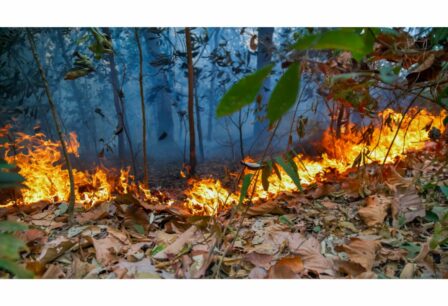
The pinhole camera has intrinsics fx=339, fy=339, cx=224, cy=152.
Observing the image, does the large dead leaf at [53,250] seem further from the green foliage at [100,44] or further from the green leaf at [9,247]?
the green foliage at [100,44]

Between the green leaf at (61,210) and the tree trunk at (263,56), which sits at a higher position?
the tree trunk at (263,56)

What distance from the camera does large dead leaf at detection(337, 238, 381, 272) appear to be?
0.85 m

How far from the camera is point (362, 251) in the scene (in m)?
0.88

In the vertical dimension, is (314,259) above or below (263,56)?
below

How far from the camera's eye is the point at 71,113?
1367 mm

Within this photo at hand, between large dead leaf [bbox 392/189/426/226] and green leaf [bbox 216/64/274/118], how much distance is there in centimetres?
84

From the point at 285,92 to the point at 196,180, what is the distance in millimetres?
1099

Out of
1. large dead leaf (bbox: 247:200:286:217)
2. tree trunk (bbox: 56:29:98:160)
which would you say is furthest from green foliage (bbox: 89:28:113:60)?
large dead leaf (bbox: 247:200:286:217)

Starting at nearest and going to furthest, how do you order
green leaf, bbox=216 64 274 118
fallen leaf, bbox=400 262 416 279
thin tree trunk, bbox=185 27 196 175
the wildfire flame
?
green leaf, bbox=216 64 274 118
fallen leaf, bbox=400 262 416 279
the wildfire flame
thin tree trunk, bbox=185 27 196 175

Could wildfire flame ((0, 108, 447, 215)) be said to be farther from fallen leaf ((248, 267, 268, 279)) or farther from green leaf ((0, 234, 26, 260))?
green leaf ((0, 234, 26, 260))

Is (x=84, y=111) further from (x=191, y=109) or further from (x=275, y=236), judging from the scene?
(x=275, y=236)

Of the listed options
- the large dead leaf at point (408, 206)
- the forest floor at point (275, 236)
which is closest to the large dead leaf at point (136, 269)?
the forest floor at point (275, 236)

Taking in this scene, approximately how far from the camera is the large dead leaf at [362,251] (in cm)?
85

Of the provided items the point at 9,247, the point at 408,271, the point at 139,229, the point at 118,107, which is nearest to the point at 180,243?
the point at 139,229
